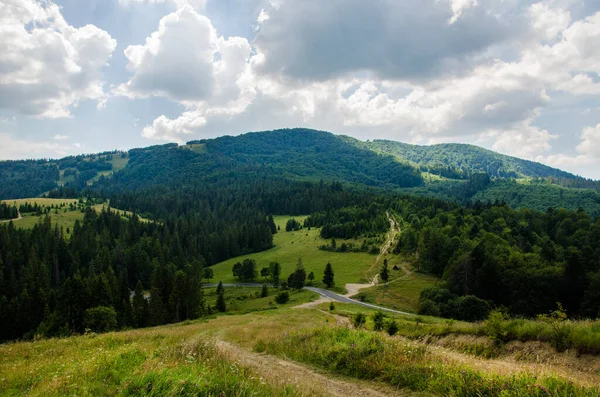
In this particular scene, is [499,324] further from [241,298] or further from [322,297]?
[241,298]

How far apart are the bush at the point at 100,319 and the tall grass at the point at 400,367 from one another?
196ft

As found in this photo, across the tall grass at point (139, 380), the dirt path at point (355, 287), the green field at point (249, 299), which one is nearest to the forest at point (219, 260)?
the green field at point (249, 299)

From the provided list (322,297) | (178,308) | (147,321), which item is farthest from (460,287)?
(147,321)

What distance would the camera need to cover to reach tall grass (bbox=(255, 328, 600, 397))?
9484 millimetres

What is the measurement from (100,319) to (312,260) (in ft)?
323

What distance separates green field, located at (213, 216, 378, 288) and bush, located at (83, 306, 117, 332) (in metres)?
64.8

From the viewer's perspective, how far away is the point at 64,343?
23.7 metres

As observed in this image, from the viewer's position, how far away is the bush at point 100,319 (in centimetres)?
6562

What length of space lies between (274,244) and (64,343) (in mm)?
170088

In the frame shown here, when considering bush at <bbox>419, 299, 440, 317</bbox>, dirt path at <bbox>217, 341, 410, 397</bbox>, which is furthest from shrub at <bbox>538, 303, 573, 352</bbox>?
bush at <bbox>419, 299, 440, 317</bbox>

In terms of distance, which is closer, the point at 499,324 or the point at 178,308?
the point at 499,324

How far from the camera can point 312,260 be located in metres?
153

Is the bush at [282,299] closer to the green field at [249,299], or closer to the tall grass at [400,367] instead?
the green field at [249,299]

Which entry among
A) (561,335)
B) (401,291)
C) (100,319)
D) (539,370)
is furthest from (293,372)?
(401,291)
